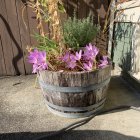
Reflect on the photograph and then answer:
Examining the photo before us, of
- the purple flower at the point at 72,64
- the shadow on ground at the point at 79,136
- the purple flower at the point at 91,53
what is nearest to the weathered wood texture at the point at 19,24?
the purple flower at the point at 91,53

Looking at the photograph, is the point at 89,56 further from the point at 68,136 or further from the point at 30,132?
the point at 30,132

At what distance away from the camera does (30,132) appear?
199 cm

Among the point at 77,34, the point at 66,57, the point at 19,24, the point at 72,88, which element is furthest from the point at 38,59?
the point at 19,24

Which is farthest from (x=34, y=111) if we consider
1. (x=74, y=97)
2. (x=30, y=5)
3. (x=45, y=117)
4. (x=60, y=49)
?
(x=30, y=5)

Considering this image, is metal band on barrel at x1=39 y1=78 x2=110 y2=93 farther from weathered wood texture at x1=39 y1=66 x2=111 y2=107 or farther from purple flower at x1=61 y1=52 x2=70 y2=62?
purple flower at x1=61 y1=52 x2=70 y2=62

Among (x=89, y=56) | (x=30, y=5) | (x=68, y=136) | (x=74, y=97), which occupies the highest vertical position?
(x=30, y=5)

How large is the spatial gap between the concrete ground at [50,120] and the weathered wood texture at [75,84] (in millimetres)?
194

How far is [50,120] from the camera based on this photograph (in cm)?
218

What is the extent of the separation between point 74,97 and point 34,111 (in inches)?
21.6

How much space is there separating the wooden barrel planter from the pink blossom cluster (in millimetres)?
79

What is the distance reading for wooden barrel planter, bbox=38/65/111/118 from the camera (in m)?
2.02

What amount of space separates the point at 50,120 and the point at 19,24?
1636 mm

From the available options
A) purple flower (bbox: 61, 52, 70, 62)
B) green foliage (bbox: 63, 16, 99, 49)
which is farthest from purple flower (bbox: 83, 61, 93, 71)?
green foliage (bbox: 63, 16, 99, 49)

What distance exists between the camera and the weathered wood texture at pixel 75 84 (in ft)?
6.59
